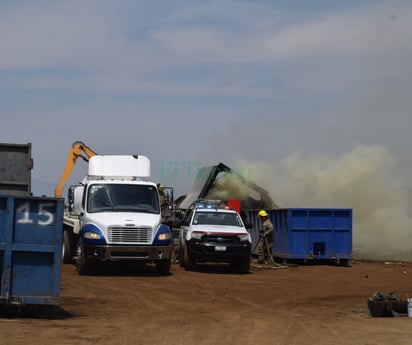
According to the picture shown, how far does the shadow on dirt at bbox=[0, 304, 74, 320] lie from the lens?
13719 millimetres

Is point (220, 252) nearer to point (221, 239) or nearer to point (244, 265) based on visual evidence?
point (221, 239)

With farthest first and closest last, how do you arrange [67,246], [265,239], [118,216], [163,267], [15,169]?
[265,239] < [67,246] < [163,267] < [118,216] < [15,169]

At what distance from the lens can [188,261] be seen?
2556 centimetres

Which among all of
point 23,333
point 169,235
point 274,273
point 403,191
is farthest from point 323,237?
point 23,333

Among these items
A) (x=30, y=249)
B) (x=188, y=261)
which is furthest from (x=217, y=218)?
(x=30, y=249)

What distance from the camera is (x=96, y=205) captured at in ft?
77.0

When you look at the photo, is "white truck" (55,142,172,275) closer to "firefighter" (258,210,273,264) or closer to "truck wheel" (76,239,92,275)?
"truck wheel" (76,239,92,275)

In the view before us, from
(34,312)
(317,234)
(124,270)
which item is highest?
(317,234)

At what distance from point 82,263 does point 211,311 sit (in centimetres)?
803

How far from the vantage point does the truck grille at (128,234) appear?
22578 mm

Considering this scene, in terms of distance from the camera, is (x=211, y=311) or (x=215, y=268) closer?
(x=211, y=311)

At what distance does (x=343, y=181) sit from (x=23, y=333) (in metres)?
32.7

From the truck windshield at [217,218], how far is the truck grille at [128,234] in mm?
3909

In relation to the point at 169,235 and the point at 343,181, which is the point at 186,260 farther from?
the point at 343,181
